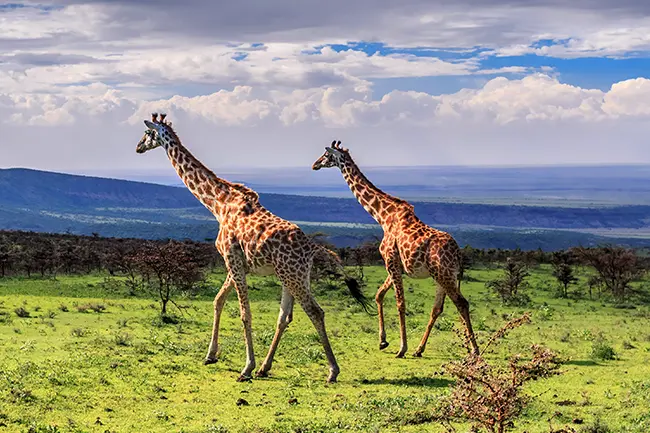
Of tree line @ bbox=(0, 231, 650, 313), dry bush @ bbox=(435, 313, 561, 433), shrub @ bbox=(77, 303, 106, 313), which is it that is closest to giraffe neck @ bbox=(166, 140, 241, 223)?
tree line @ bbox=(0, 231, 650, 313)

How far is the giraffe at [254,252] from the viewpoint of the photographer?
1462 centimetres

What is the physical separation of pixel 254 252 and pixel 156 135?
4227mm

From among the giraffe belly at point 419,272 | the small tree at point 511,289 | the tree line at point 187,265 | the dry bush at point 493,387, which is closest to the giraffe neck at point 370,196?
the giraffe belly at point 419,272

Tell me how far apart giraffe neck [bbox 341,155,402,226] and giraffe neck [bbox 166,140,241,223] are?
385 centimetres

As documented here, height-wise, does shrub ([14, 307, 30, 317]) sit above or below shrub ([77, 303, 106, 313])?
above

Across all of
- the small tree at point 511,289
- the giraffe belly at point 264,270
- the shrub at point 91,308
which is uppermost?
the giraffe belly at point 264,270

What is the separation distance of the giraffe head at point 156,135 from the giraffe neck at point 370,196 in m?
4.34

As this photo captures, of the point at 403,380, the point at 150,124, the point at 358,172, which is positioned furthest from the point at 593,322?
the point at 150,124

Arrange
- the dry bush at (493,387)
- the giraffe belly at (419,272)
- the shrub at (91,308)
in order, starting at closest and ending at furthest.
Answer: the dry bush at (493,387)
the giraffe belly at (419,272)
the shrub at (91,308)

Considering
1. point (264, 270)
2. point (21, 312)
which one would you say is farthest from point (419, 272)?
point (21, 312)

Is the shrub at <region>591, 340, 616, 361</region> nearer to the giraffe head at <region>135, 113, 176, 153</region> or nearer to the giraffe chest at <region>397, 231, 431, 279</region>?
the giraffe chest at <region>397, 231, 431, 279</region>

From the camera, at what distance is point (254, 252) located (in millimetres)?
14938

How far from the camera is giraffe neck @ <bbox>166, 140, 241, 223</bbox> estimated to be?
16.3 m

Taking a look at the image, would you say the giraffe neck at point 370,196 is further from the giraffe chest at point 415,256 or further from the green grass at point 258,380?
the green grass at point 258,380
